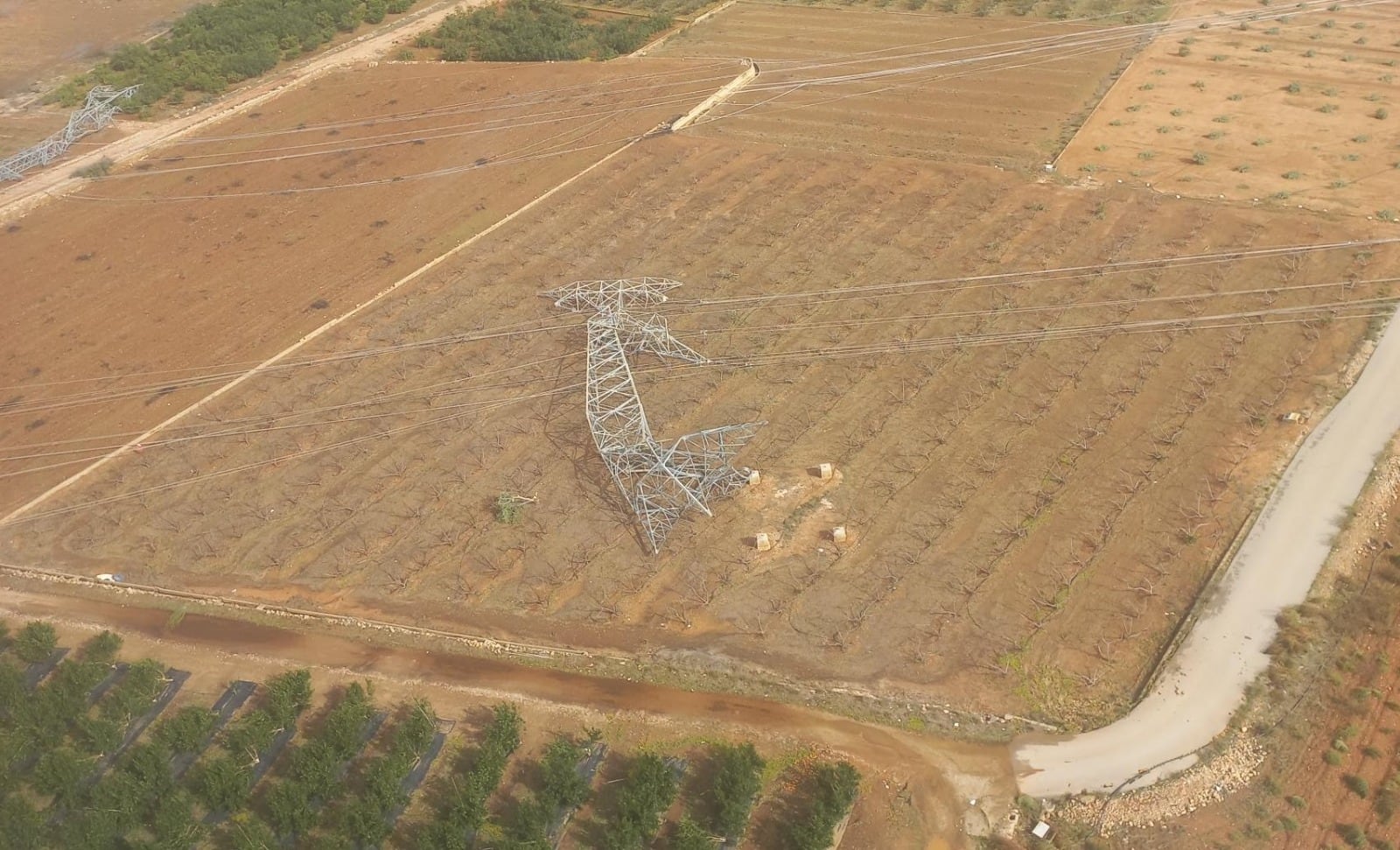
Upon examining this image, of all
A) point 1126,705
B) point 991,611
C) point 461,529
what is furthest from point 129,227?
point 1126,705

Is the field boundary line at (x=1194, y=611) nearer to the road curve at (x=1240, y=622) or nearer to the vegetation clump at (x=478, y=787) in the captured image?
the road curve at (x=1240, y=622)

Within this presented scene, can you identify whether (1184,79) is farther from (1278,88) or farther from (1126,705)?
(1126,705)

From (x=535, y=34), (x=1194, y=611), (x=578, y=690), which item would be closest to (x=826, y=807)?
(x=578, y=690)

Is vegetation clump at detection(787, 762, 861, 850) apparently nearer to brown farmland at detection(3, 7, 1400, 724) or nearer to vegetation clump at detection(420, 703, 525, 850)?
brown farmland at detection(3, 7, 1400, 724)

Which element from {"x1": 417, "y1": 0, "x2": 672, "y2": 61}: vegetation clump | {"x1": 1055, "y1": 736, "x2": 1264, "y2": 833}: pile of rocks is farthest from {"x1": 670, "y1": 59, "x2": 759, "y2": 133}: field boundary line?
{"x1": 1055, "y1": 736, "x2": 1264, "y2": 833}: pile of rocks

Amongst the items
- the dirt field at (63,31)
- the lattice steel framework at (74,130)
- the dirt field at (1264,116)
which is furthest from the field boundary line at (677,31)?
the dirt field at (63,31)

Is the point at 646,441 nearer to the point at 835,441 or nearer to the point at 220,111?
the point at 835,441
